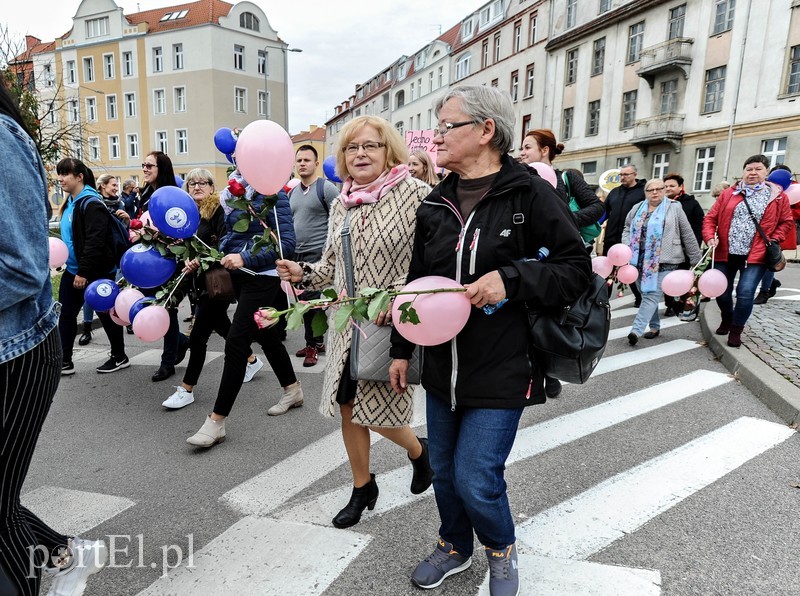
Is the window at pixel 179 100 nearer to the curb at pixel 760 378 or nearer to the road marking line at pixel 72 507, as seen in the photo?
the curb at pixel 760 378

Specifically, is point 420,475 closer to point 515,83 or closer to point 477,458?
point 477,458

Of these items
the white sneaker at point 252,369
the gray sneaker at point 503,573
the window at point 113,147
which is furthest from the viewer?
the window at point 113,147

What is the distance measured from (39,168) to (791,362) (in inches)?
237

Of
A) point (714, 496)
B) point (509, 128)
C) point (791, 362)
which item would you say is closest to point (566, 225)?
point (509, 128)

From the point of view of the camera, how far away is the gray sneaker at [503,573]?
2131 millimetres

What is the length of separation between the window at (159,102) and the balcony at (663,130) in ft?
104

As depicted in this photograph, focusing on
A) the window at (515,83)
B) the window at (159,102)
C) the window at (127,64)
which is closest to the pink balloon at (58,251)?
the window at (515,83)

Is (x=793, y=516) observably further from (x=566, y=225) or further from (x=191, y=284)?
(x=191, y=284)

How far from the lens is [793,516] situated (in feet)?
9.12

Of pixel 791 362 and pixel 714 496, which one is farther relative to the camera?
pixel 791 362

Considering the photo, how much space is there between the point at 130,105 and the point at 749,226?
43.5 meters

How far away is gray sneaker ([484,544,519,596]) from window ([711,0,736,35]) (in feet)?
89.7

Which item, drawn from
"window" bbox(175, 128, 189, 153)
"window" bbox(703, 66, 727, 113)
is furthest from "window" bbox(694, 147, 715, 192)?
"window" bbox(175, 128, 189, 153)

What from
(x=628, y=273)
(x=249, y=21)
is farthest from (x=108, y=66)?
(x=628, y=273)
